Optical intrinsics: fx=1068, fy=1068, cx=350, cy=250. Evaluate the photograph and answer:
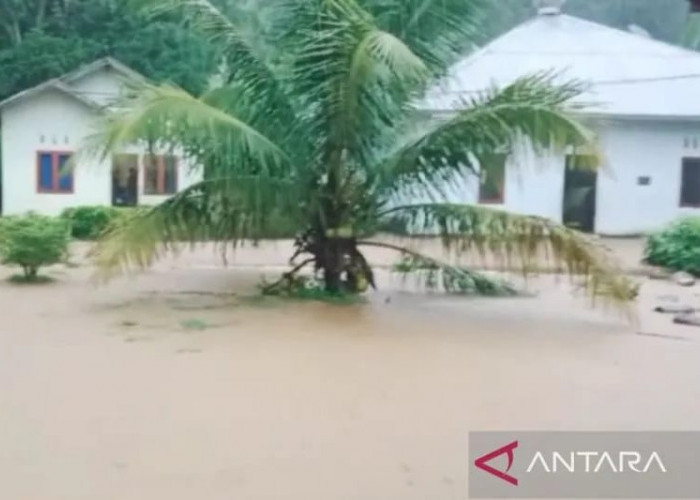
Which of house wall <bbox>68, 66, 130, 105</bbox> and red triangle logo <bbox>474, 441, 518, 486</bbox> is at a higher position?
house wall <bbox>68, 66, 130, 105</bbox>

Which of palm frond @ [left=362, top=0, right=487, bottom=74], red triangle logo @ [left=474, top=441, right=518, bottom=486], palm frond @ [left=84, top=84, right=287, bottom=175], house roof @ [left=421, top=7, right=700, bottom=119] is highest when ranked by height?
house roof @ [left=421, top=7, right=700, bottom=119]

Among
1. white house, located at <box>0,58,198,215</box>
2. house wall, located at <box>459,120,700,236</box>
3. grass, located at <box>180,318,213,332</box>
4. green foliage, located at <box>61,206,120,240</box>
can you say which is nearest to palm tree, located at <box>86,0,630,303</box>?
grass, located at <box>180,318,213,332</box>

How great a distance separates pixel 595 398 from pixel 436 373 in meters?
1.44

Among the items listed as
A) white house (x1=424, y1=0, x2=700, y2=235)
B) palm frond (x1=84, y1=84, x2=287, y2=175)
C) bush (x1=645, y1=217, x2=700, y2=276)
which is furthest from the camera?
white house (x1=424, y1=0, x2=700, y2=235)

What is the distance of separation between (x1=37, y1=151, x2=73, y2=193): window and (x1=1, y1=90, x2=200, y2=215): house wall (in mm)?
94

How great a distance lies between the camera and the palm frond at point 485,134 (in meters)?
11.4

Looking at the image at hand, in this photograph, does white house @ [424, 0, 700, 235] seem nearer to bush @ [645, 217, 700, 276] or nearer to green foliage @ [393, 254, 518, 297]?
bush @ [645, 217, 700, 276]

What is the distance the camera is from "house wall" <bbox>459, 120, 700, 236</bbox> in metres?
23.4

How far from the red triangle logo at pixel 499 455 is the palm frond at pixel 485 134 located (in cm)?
602

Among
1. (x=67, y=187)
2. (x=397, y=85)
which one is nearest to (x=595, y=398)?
(x=397, y=85)

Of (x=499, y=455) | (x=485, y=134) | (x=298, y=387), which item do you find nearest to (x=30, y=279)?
(x=485, y=134)

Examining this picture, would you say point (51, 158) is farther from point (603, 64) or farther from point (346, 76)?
point (346, 76)

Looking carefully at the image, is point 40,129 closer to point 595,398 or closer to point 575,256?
point 575,256

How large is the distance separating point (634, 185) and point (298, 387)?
16995 mm
